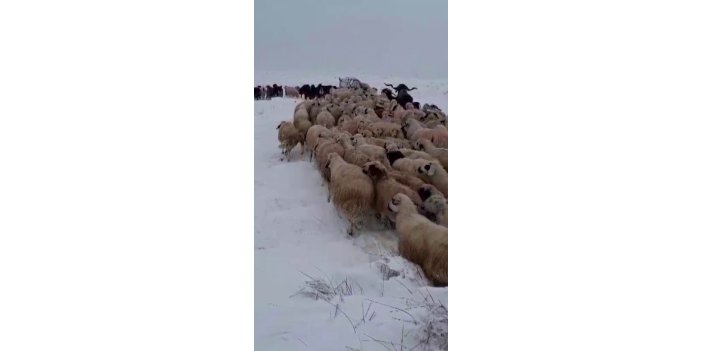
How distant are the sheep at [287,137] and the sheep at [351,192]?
0.19 m

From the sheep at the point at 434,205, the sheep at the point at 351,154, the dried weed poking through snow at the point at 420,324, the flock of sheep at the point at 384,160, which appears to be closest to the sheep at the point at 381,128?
the flock of sheep at the point at 384,160

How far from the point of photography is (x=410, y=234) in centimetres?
271

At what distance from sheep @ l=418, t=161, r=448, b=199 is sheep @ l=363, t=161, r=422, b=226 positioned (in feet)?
0.26

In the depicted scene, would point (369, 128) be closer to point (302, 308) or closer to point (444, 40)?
point (444, 40)

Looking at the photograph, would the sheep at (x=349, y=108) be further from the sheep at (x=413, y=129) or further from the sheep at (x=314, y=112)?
the sheep at (x=413, y=129)

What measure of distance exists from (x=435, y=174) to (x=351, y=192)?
341 mm

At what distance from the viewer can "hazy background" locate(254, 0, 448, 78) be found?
2826mm

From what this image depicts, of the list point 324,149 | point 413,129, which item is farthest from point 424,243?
point 324,149

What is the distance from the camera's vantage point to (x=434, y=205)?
2.72 m

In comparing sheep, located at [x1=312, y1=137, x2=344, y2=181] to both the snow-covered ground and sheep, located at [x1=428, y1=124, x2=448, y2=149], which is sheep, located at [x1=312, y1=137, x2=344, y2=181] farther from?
sheep, located at [x1=428, y1=124, x2=448, y2=149]

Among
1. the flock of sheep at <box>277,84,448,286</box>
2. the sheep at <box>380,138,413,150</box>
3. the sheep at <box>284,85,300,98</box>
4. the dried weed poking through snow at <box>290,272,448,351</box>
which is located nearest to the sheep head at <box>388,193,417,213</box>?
the flock of sheep at <box>277,84,448,286</box>

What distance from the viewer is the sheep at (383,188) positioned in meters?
2.77

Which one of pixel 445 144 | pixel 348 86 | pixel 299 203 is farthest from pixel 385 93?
pixel 299 203

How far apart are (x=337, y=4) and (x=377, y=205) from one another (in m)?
0.83
